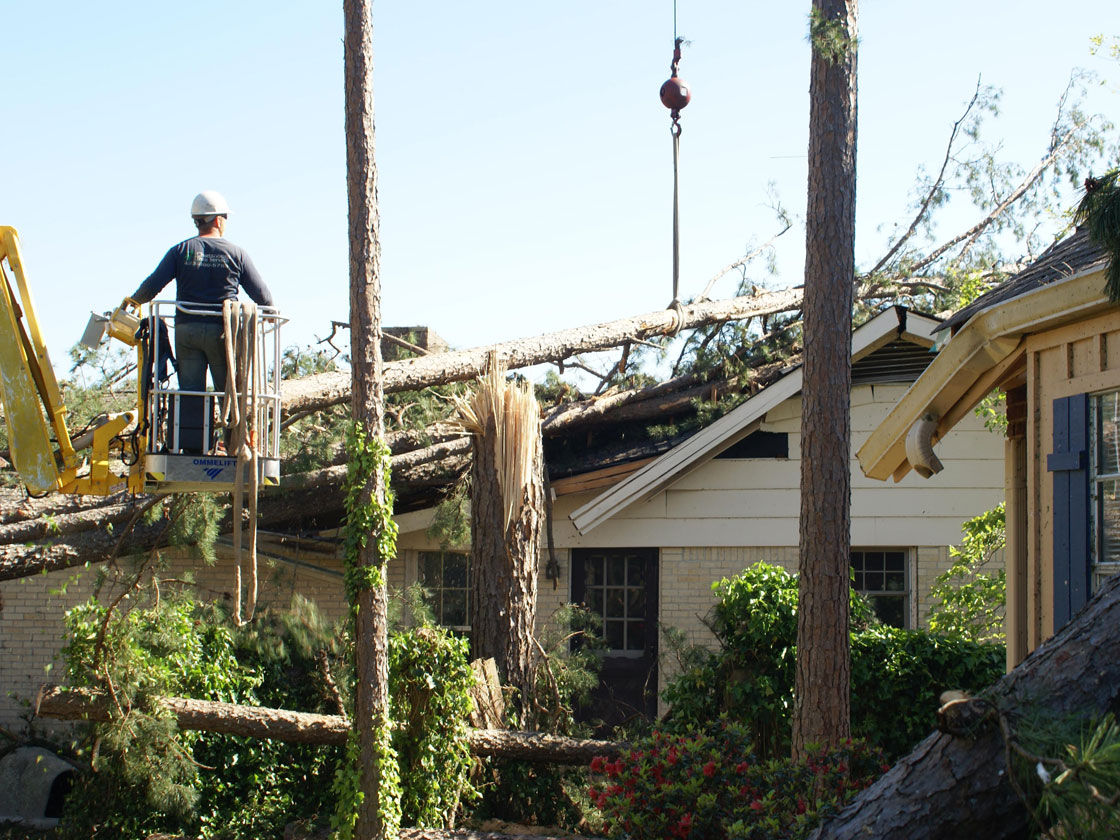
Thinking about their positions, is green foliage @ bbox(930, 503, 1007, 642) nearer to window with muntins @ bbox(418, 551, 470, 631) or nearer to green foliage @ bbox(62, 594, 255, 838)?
window with muntins @ bbox(418, 551, 470, 631)

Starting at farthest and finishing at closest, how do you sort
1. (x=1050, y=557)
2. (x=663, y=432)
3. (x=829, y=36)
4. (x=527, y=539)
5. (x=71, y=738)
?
(x=663, y=432) → (x=71, y=738) → (x=527, y=539) → (x=829, y=36) → (x=1050, y=557)

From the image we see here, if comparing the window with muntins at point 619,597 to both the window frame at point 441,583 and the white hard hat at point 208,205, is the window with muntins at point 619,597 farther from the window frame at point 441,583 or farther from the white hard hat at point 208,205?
the white hard hat at point 208,205

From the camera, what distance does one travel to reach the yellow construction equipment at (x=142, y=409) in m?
6.65

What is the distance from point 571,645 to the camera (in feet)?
38.3

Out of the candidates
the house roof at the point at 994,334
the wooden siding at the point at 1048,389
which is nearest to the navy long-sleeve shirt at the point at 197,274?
the house roof at the point at 994,334


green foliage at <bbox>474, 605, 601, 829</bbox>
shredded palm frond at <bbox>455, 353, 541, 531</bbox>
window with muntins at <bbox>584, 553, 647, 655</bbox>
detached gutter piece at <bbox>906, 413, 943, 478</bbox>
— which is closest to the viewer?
detached gutter piece at <bbox>906, 413, 943, 478</bbox>

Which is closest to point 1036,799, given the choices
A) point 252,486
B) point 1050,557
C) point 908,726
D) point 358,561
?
point 1050,557

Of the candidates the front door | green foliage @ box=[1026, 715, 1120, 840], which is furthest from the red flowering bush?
the front door

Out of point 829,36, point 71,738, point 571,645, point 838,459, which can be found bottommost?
point 71,738

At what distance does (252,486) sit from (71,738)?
19.8 feet

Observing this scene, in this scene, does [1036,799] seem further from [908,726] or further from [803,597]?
[908,726]

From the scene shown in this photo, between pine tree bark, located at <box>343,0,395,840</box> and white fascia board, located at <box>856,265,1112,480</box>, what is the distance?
3720 mm

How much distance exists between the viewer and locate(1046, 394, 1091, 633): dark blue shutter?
5840 millimetres

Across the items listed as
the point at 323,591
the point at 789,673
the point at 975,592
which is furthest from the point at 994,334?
the point at 323,591
